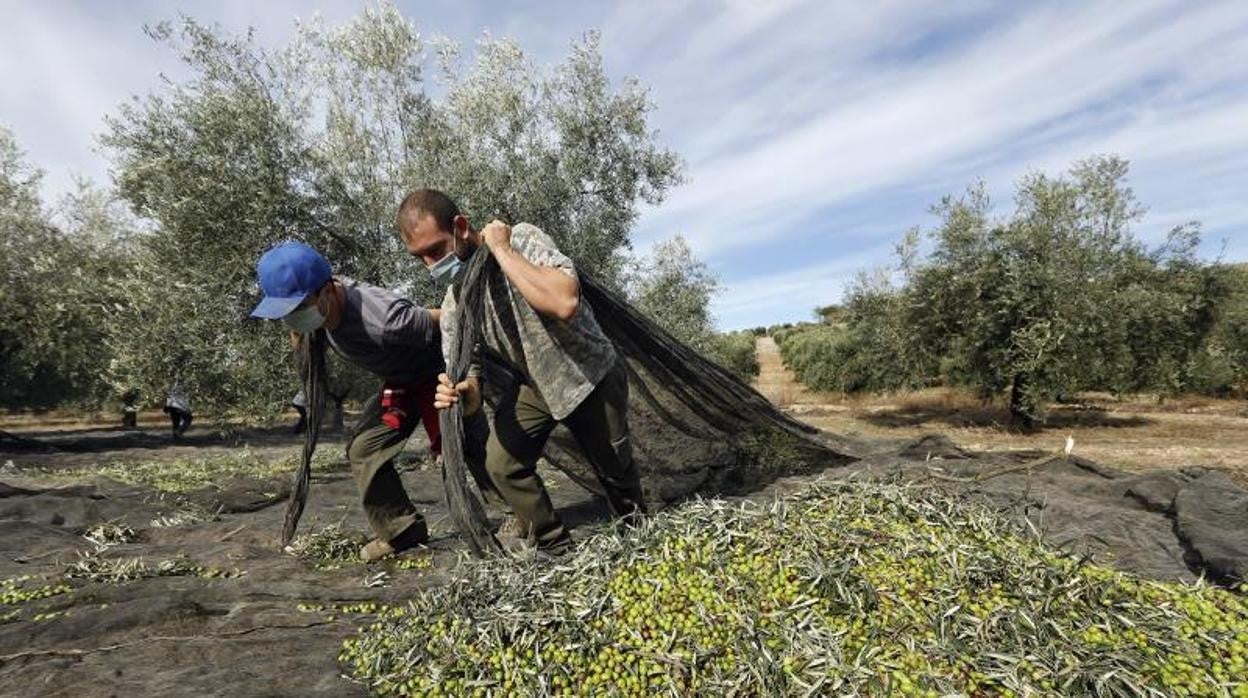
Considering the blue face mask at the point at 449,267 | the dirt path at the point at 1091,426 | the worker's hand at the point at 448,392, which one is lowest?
the dirt path at the point at 1091,426

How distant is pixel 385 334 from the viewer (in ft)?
14.8

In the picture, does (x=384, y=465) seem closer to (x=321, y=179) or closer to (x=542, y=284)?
(x=542, y=284)

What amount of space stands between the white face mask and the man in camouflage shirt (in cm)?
90

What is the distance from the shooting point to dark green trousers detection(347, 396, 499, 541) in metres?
4.71

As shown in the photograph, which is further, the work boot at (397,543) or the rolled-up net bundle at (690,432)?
the rolled-up net bundle at (690,432)

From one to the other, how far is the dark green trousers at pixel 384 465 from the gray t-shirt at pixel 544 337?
41.4 inches

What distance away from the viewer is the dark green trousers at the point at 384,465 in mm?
4715

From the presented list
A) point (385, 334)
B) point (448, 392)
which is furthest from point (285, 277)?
point (448, 392)

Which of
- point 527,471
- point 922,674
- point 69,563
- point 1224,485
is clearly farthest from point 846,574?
point 69,563

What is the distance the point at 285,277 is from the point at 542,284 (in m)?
1.84

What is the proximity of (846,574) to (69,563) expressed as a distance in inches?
186

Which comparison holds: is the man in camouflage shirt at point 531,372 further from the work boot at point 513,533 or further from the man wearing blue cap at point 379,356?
the man wearing blue cap at point 379,356

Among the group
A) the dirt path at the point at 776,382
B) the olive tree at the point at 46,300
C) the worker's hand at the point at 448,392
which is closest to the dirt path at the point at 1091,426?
the dirt path at the point at 776,382

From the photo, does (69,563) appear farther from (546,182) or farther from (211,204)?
(546,182)
